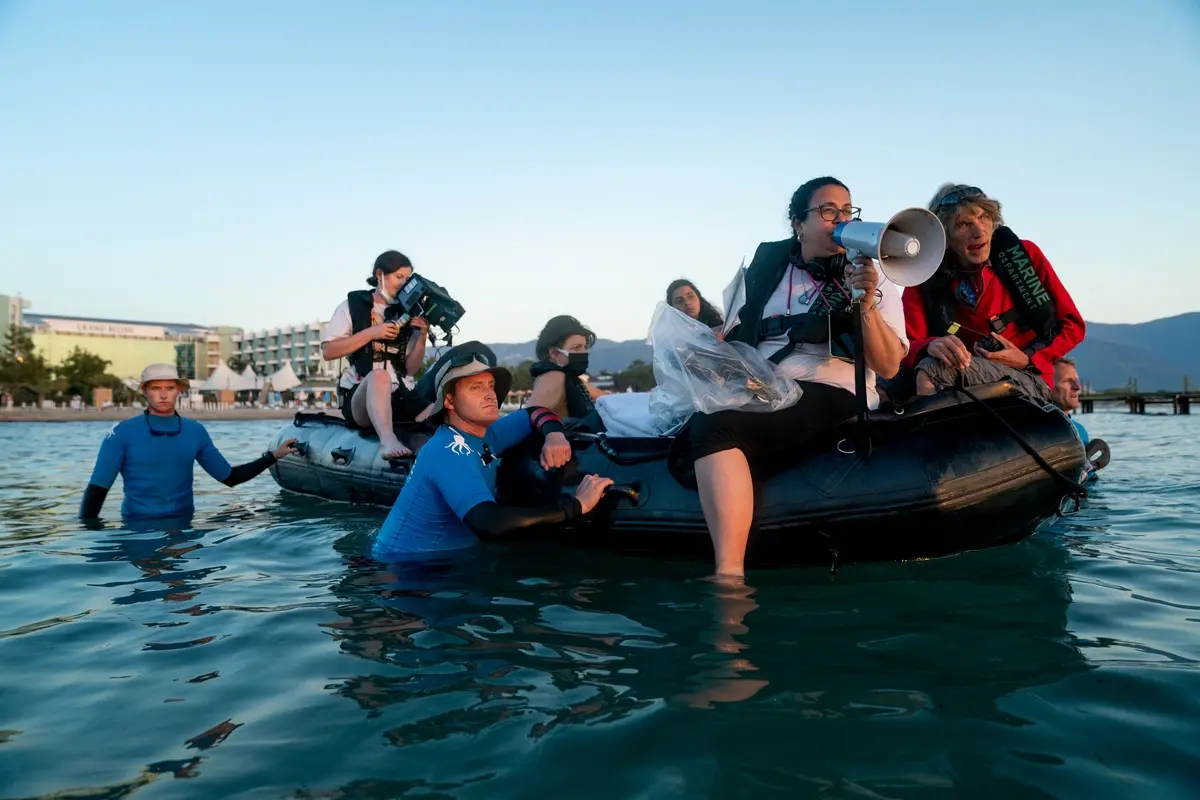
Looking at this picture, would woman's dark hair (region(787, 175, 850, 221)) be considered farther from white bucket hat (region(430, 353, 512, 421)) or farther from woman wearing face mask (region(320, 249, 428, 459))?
woman wearing face mask (region(320, 249, 428, 459))

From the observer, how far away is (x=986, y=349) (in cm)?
450

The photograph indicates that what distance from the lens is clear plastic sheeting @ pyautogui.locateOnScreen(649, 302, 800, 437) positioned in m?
3.96

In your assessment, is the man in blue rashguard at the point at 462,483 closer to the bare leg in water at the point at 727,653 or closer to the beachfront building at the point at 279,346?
the bare leg in water at the point at 727,653

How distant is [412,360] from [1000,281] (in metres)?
4.57

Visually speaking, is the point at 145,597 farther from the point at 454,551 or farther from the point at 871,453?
the point at 871,453

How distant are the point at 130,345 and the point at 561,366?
135 m

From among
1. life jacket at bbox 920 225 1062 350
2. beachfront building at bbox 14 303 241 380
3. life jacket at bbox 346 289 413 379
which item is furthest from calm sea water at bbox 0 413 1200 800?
beachfront building at bbox 14 303 241 380

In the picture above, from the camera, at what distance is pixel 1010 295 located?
4.64m

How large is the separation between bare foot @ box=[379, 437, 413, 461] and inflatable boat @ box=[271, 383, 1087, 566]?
2.53 meters

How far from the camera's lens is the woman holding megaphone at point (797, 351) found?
12.7ft

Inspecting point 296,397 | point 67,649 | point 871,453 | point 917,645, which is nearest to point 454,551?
point 67,649

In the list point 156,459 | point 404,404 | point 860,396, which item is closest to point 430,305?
point 404,404

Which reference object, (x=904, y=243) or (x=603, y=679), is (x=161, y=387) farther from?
(x=904, y=243)

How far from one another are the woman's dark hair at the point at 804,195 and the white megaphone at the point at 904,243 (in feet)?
1.70
